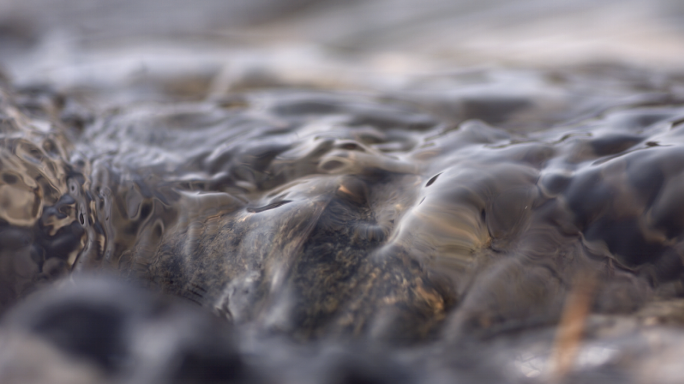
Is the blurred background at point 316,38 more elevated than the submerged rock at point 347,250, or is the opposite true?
the blurred background at point 316,38

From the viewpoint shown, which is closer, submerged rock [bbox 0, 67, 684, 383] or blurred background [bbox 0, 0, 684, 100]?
submerged rock [bbox 0, 67, 684, 383]

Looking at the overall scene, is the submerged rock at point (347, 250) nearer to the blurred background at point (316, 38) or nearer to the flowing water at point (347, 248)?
the flowing water at point (347, 248)

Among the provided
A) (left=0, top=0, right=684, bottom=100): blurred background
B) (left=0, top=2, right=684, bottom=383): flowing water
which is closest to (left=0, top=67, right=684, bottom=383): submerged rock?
(left=0, top=2, right=684, bottom=383): flowing water

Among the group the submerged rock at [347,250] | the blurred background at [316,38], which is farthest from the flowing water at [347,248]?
the blurred background at [316,38]

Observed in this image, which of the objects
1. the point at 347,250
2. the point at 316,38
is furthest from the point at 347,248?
the point at 316,38

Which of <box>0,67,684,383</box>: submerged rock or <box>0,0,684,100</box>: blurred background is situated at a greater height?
<box>0,0,684,100</box>: blurred background

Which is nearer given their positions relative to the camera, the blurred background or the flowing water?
the flowing water

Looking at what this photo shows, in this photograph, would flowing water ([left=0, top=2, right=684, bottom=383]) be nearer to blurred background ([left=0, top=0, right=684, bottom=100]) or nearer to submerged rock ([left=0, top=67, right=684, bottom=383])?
submerged rock ([left=0, top=67, right=684, bottom=383])
